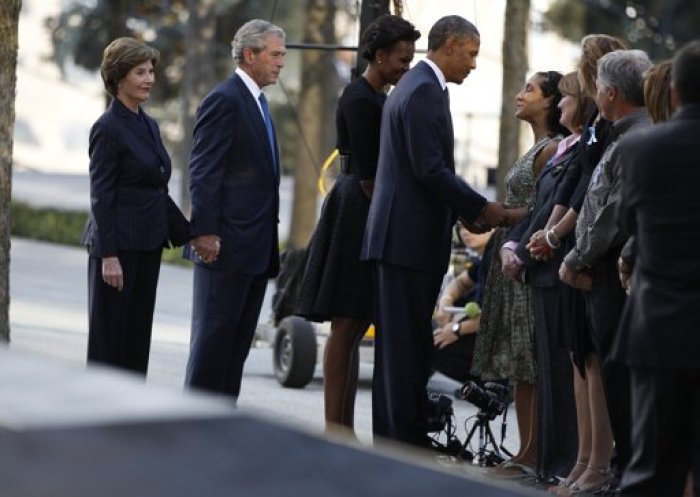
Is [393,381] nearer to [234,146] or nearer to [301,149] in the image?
[234,146]

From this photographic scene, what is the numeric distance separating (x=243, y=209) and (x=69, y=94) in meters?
43.6

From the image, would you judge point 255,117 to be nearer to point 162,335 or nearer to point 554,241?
point 554,241

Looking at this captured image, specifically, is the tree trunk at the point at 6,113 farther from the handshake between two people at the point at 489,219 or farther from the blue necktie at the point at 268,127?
the handshake between two people at the point at 489,219

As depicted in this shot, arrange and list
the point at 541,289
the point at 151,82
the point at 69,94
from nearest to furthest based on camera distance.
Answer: the point at 541,289, the point at 151,82, the point at 69,94

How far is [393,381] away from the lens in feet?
27.2

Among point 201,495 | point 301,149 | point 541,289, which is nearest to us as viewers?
point 201,495

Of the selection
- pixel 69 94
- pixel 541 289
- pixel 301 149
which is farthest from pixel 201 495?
pixel 69 94

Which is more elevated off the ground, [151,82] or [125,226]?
[151,82]

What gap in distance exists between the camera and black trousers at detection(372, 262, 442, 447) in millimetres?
8227

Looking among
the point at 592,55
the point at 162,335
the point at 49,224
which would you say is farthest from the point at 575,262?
the point at 49,224

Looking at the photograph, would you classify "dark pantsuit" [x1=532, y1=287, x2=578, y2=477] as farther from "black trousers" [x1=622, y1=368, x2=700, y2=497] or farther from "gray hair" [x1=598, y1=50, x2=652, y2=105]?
"black trousers" [x1=622, y1=368, x2=700, y2=497]

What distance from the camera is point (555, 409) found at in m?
8.30

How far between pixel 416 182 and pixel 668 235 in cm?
264

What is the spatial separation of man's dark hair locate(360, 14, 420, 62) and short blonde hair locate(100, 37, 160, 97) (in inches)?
39.8
